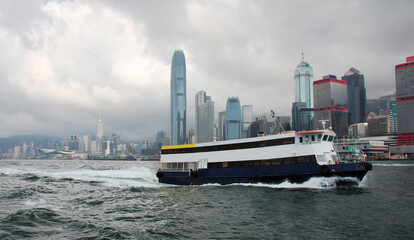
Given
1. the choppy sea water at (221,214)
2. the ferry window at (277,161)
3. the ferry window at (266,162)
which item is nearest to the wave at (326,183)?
the choppy sea water at (221,214)

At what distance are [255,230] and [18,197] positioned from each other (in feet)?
74.1

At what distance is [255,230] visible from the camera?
52.6 ft

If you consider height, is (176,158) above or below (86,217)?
above

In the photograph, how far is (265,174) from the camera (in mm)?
31250

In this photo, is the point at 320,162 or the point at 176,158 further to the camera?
the point at 176,158

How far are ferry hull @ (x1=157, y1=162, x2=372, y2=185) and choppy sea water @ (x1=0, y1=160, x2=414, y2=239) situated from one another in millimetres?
901

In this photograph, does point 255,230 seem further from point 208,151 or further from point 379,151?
point 379,151

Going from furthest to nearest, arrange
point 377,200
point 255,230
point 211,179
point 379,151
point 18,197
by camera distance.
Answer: point 379,151 < point 211,179 < point 18,197 < point 377,200 < point 255,230

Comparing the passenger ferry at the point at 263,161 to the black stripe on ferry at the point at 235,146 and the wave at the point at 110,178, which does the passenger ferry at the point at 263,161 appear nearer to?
the black stripe on ferry at the point at 235,146

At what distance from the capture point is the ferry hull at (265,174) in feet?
92.1

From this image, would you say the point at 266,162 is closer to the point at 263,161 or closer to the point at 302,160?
the point at 263,161

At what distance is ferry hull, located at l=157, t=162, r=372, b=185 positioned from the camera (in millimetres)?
28062

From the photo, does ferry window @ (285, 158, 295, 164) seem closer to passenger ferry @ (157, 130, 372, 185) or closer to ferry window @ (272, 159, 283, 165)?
passenger ferry @ (157, 130, 372, 185)

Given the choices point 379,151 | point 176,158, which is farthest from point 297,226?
point 379,151
